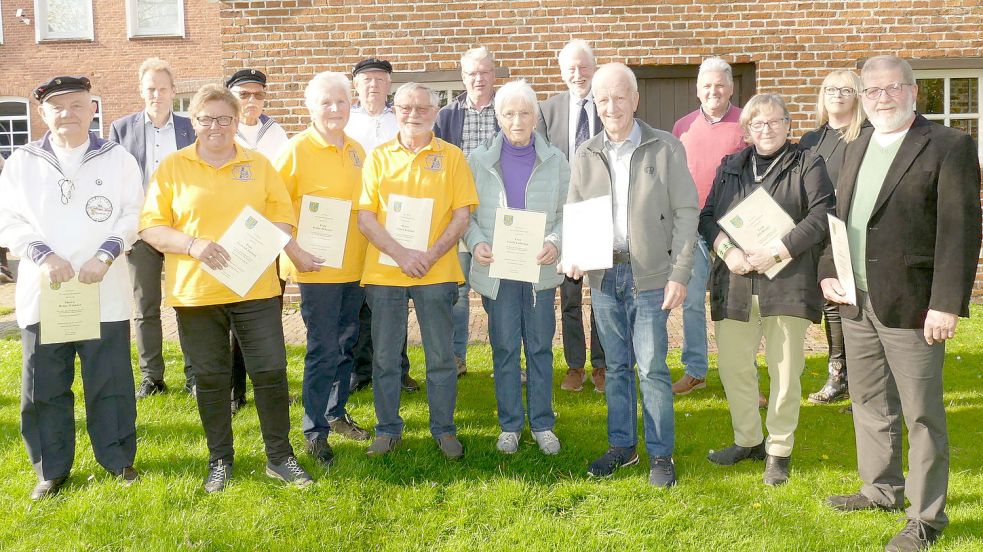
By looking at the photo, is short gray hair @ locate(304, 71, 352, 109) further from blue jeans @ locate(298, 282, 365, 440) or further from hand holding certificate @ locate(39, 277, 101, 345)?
hand holding certificate @ locate(39, 277, 101, 345)

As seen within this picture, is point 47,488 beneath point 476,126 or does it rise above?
beneath

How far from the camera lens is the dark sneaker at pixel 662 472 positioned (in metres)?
4.00

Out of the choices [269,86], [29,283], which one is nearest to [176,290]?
[29,283]

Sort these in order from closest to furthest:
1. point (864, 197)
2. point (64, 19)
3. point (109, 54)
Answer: point (864, 197)
point (109, 54)
point (64, 19)

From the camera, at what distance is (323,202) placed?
4277mm

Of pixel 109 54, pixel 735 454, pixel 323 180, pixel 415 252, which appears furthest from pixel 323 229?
pixel 109 54

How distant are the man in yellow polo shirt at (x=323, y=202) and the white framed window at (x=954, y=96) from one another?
7.77 metres

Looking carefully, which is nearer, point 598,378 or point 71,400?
point 71,400

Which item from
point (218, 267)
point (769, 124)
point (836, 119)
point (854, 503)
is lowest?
point (854, 503)

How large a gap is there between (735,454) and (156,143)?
440 cm

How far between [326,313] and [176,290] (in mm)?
861

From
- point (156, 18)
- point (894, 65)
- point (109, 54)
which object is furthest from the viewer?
point (156, 18)

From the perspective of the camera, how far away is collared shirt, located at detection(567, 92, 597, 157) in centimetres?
537

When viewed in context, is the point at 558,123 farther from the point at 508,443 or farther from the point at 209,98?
the point at 209,98
